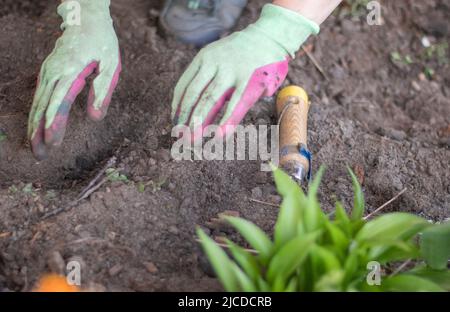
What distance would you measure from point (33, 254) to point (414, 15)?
1.88 metres

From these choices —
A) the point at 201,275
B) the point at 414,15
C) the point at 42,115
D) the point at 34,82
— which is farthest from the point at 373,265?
the point at 414,15

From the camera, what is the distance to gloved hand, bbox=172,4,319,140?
1.67m

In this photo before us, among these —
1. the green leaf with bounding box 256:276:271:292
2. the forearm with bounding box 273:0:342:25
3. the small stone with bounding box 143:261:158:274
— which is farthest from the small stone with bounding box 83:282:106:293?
the forearm with bounding box 273:0:342:25

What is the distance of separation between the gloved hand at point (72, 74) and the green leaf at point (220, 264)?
63 centimetres

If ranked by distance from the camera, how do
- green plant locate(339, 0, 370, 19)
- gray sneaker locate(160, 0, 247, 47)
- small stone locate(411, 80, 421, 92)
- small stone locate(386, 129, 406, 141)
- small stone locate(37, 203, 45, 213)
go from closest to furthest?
small stone locate(37, 203, 45, 213), small stone locate(386, 129, 406, 141), gray sneaker locate(160, 0, 247, 47), small stone locate(411, 80, 421, 92), green plant locate(339, 0, 370, 19)

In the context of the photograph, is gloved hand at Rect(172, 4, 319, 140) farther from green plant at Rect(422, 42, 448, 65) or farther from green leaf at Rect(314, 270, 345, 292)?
green plant at Rect(422, 42, 448, 65)

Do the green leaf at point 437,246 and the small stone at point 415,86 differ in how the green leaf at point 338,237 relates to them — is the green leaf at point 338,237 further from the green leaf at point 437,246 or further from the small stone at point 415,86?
the small stone at point 415,86

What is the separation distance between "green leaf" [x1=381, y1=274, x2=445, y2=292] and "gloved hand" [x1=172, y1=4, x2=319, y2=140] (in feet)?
2.10

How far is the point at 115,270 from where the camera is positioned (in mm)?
1428

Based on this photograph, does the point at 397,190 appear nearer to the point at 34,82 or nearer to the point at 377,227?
the point at 377,227

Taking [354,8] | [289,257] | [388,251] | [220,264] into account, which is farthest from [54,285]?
[354,8]

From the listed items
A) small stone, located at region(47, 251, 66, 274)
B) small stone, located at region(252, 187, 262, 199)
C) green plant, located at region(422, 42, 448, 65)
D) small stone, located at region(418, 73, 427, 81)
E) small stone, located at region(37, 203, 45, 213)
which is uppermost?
green plant, located at region(422, 42, 448, 65)

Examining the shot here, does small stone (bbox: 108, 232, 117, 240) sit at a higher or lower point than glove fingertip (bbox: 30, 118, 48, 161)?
lower

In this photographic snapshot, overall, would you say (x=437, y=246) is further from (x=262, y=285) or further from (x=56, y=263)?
(x=56, y=263)
